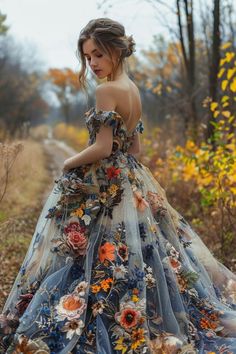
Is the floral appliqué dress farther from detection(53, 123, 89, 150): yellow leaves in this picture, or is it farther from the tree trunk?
detection(53, 123, 89, 150): yellow leaves

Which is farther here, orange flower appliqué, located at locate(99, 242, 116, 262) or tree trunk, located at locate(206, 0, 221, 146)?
tree trunk, located at locate(206, 0, 221, 146)

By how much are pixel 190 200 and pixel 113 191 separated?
12.6 ft

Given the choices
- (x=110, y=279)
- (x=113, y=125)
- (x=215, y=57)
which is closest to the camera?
(x=110, y=279)

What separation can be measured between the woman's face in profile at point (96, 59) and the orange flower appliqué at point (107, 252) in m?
1.04

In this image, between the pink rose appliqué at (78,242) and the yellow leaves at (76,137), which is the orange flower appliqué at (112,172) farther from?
the yellow leaves at (76,137)

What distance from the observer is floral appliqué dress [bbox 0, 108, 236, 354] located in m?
A: 2.50

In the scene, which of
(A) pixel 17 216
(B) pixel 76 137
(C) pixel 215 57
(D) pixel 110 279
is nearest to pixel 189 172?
(C) pixel 215 57

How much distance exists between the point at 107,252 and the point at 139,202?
0.39m

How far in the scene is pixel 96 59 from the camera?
278 centimetres

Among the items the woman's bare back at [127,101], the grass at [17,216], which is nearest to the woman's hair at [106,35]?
the woman's bare back at [127,101]

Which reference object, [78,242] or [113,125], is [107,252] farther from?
[113,125]

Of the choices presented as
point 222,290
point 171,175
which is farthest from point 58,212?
point 171,175

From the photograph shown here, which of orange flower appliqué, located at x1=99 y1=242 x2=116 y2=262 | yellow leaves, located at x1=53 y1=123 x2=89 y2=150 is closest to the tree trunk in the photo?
orange flower appliqué, located at x1=99 y1=242 x2=116 y2=262

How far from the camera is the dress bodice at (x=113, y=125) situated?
107 inches
